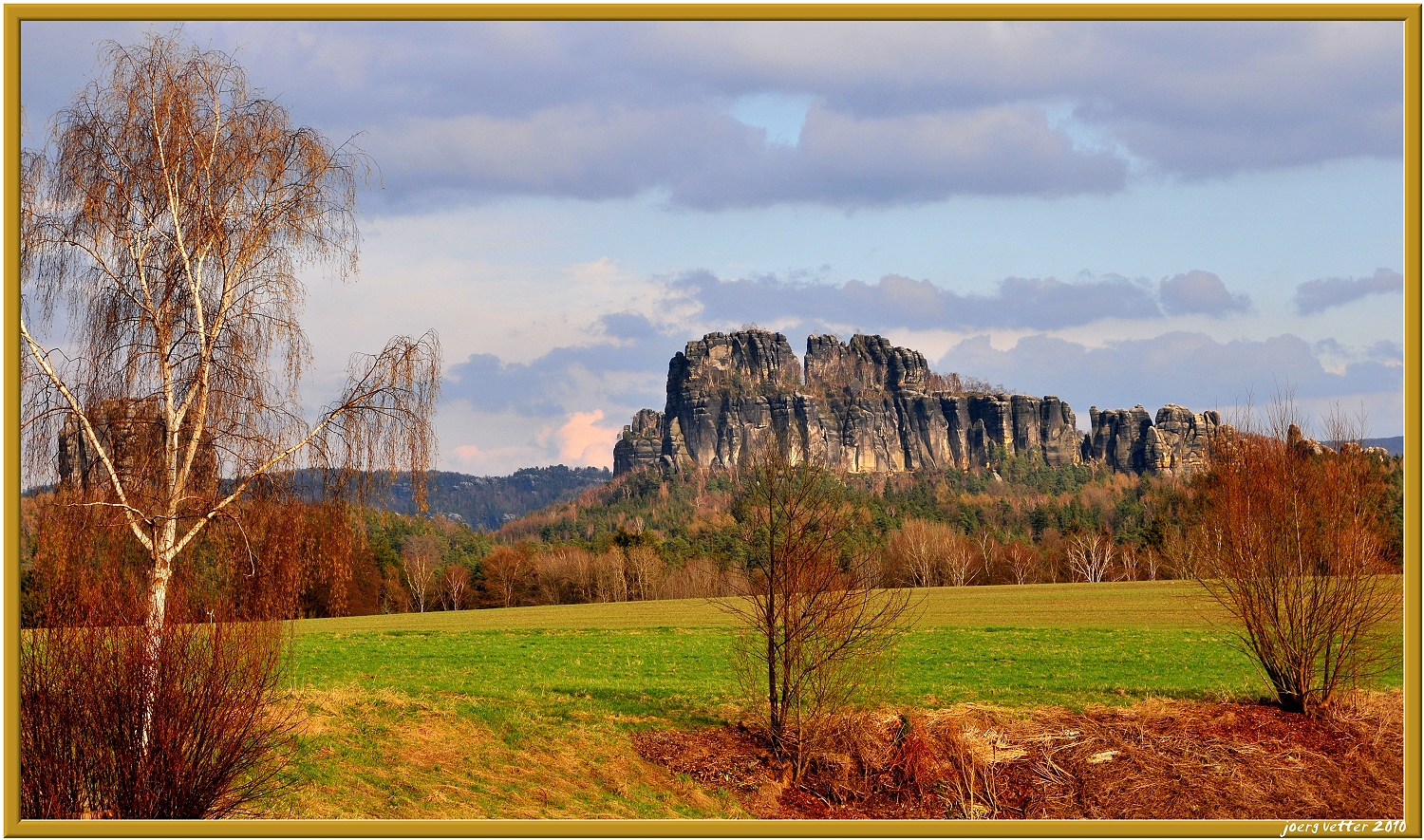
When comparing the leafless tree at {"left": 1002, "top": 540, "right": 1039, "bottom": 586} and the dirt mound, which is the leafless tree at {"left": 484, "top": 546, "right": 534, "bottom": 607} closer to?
the leafless tree at {"left": 1002, "top": 540, "right": 1039, "bottom": 586}

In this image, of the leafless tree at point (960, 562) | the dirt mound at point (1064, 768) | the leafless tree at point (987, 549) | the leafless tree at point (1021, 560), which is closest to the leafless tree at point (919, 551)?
the leafless tree at point (960, 562)

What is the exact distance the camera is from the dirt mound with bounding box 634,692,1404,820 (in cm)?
1273

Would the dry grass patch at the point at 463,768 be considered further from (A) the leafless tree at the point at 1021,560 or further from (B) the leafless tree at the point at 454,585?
(A) the leafless tree at the point at 1021,560

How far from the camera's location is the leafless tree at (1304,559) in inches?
623

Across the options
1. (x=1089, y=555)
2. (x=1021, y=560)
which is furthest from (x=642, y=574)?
(x=1089, y=555)

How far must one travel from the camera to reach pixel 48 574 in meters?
10.2

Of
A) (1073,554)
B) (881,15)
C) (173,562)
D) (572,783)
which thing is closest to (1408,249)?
(881,15)

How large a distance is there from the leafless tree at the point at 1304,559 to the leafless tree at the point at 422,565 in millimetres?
66400

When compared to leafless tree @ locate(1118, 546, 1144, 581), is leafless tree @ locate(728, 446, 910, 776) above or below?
above

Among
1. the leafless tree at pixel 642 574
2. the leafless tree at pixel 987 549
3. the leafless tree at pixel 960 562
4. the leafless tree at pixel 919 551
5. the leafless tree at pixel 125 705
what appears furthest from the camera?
the leafless tree at pixel 960 562

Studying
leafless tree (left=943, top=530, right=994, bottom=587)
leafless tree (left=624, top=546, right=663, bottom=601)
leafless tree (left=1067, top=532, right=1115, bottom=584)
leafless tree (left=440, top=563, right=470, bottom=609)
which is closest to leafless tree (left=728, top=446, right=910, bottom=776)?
leafless tree (left=624, top=546, right=663, bottom=601)

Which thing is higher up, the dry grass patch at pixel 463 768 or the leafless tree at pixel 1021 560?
the dry grass patch at pixel 463 768

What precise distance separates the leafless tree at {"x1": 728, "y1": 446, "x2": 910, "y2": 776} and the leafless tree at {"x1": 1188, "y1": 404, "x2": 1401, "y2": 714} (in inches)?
262

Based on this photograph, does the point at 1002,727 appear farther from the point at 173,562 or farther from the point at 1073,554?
the point at 1073,554
